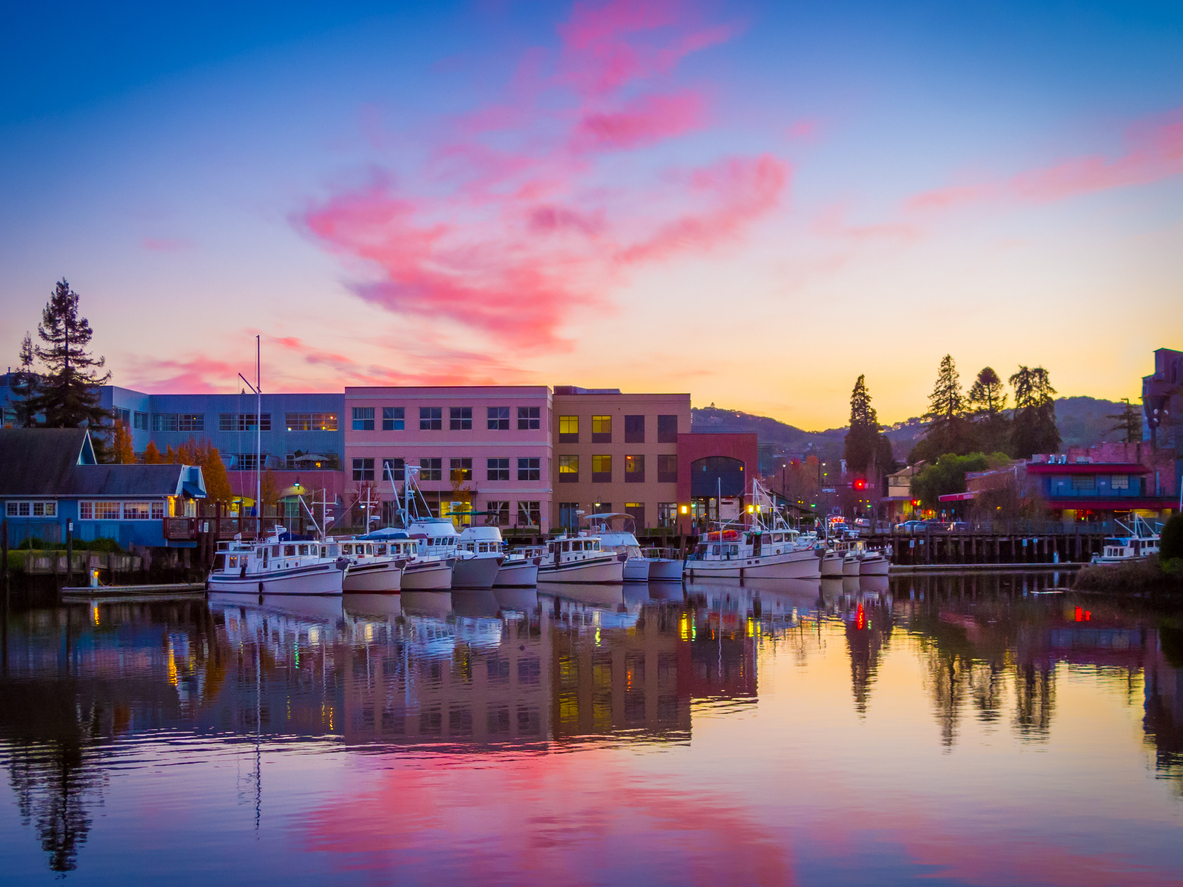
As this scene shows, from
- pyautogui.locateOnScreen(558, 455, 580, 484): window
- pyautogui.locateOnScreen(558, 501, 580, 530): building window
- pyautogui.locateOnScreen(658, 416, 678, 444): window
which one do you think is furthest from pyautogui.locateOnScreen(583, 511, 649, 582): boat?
pyautogui.locateOnScreen(558, 455, 580, 484): window

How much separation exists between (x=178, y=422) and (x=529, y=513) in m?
40.0

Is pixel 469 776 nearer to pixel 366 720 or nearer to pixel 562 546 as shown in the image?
pixel 366 720

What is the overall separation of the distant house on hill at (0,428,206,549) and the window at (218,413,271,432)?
41350 millimetres

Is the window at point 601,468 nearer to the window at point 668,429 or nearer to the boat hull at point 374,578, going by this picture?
the window at point 668,429

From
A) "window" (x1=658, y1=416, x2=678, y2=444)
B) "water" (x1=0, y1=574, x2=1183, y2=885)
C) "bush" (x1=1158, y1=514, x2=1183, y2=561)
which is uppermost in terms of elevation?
"window" (x1=658, y1=416, x2=678, y2=444)

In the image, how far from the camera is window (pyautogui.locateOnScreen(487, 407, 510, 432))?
94562 mm

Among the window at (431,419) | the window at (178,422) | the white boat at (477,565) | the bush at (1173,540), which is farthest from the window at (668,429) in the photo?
the bush at (1173,540)

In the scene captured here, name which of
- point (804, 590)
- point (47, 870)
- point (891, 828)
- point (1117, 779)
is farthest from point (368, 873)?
point (804, 590)

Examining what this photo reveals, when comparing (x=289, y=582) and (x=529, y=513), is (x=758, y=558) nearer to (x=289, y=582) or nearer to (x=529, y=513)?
(x=529, y=513)

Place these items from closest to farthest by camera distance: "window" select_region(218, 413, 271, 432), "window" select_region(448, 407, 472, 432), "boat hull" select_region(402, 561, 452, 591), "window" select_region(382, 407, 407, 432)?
"boat hull" select_region(402, 561, 452, 591)
"window" select_region(448, 407, 472, 432)
"window" select_region(382, 407, 407, 432)
"window" select_region(218, 413, 271, 432)

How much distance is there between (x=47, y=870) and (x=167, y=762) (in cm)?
571

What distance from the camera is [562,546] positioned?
72.0m

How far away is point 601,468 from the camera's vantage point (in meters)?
97.2

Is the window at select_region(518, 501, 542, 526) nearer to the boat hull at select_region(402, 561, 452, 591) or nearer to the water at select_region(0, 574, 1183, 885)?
the boat hull at select_region(402, 561, 452, 591)
